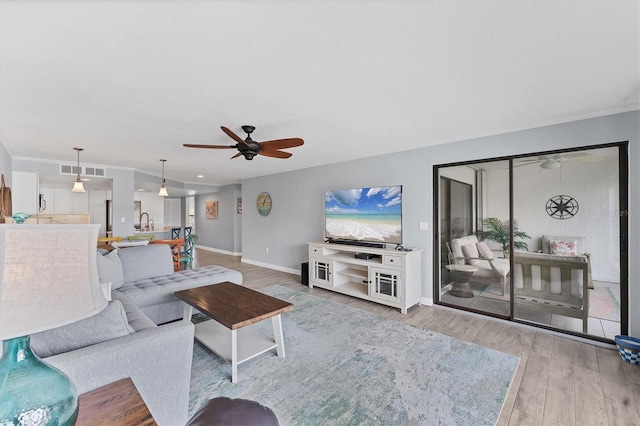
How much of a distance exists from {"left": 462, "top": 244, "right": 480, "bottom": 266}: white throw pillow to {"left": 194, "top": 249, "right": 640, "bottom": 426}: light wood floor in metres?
0.69

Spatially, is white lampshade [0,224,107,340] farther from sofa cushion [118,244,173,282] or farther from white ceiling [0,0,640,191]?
sofa cushion [118,244,173,282]

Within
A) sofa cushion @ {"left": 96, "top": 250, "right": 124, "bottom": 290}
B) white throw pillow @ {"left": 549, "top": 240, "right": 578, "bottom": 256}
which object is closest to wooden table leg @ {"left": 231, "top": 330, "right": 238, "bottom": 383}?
sofa cushion @ {"left": 96, "top": 250, "right": 124, "bottom": 290}

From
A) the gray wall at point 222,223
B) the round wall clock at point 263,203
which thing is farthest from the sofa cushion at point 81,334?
the gray wall at point 222,223

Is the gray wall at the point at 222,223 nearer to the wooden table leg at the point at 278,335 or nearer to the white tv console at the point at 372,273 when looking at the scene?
the white tv console at the point at 372,273

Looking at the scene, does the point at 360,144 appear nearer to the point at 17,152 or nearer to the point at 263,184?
the point at 263,184

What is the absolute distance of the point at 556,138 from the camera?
2939 millimetres

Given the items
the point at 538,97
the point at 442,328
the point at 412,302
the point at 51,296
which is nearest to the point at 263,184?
the point at 412,302

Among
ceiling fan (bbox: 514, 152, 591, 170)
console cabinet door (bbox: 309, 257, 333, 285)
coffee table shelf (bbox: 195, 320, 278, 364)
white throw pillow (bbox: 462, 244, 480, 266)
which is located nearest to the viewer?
coffee table shelf (bbox: 195, 320, 278, 364)

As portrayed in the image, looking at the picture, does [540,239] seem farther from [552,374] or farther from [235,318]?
[235,318]

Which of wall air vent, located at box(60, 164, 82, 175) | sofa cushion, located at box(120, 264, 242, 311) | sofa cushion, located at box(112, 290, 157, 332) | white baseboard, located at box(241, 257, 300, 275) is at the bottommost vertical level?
white baseboard, located at box(241, 257, 300, 275)

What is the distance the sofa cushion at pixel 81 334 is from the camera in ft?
4.30

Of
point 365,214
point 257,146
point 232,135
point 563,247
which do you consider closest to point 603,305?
point 563,247

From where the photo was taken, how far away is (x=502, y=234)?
3373 millimetres

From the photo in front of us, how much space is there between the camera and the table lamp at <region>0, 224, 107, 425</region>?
2.04ft
